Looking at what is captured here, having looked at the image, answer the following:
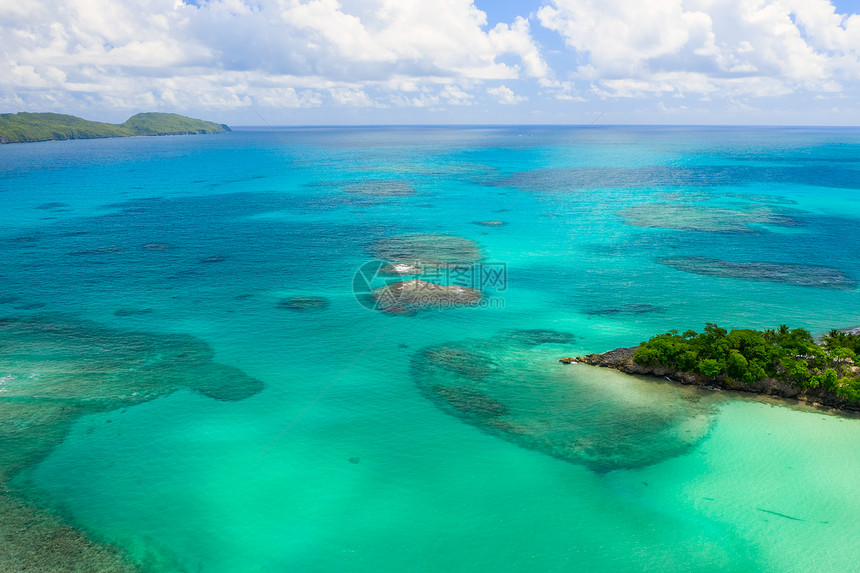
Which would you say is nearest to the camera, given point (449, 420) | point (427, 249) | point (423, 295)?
point (449, 420)

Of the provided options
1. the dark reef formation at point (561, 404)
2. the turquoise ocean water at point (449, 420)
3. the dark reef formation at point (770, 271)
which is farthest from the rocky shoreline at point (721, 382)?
the dark reef formation at point (770, 271)

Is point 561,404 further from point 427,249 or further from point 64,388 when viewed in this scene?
point 427,249

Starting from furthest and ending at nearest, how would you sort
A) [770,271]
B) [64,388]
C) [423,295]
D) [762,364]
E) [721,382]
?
[770,271], [423,295], [721,382], [64,388], [762,364]

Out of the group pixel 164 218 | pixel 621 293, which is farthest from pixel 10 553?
pixel 164 218

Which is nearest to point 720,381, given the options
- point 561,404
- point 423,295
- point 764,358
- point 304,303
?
point 764,358

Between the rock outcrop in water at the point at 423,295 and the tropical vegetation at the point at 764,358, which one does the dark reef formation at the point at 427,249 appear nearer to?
the rock outcrop in water at the point at 423,295
